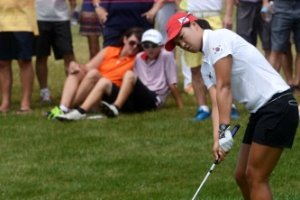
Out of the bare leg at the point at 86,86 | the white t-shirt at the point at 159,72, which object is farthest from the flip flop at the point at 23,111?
the white t-shirt at the point at 159,72

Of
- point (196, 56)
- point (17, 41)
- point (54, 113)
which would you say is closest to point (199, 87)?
point (196, 56)

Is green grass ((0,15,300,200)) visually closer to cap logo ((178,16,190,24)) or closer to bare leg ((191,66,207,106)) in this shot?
bare leg ((191,66,207,106))

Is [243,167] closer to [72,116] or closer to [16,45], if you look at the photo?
[72,116]

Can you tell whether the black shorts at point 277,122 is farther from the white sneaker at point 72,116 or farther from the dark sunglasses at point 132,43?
the dark sunglasses at point 132,43

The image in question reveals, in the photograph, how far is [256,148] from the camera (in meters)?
5.60

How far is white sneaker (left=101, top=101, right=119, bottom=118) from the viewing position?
9.73 m

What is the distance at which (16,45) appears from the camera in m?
10.2

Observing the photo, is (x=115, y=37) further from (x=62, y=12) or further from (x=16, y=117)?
(x=16, y=117)

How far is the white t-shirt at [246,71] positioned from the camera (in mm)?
5547

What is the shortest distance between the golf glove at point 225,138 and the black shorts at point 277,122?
0.63ft

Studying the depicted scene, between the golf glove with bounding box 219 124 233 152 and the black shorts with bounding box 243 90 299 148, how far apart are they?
0.19 metres

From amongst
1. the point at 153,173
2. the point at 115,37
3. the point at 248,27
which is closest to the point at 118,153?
the point at 153,173

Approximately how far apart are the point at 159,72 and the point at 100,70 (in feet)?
2.30

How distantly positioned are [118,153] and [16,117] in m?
2.02
